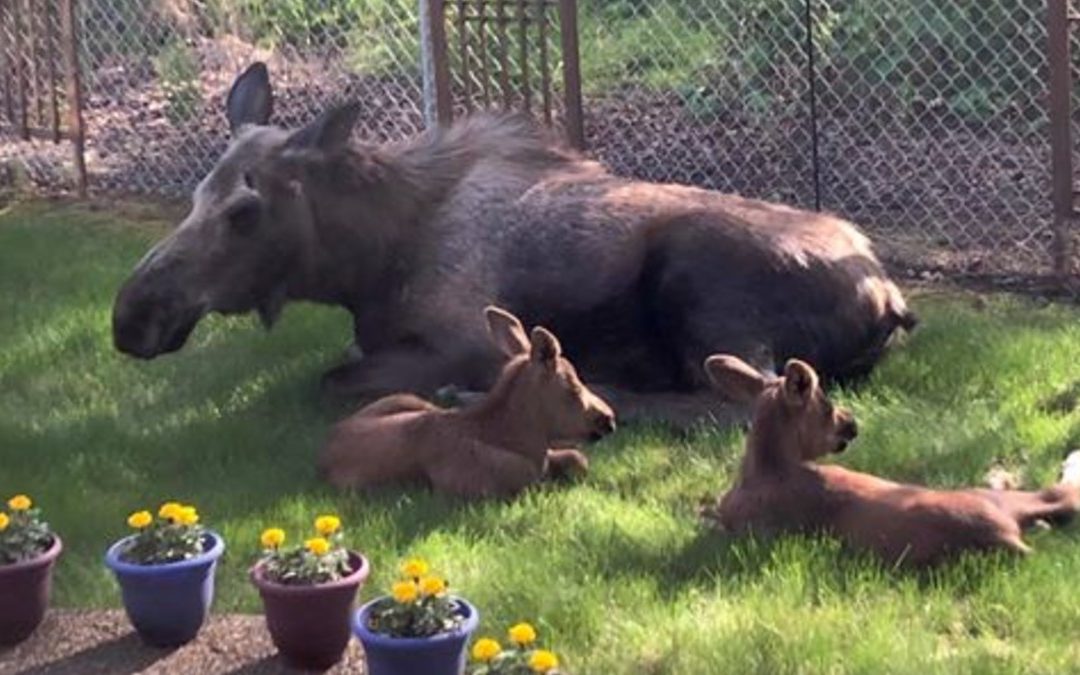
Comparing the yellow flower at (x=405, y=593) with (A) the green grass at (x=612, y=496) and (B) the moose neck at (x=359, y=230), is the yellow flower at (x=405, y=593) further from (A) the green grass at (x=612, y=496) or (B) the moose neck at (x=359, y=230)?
(B) the moose neck at (x=359, y=230)

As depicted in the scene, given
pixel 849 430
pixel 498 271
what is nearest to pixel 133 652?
pixel 849 430

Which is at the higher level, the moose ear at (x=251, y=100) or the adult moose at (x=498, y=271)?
the moose ear at (x=251, y=100)

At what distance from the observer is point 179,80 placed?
41.7 feet

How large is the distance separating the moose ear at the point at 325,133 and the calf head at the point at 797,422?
8.06ft

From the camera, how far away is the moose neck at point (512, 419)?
20.9ft

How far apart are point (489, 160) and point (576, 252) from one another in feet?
2.47

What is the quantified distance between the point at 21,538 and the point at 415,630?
1296 millimetres

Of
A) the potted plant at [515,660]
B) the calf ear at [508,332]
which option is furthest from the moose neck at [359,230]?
the potted plant at [515,660]

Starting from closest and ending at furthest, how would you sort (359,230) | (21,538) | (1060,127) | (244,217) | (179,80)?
(21,538)
(244,217)
(359,230)
(1060,127)
(179,80)

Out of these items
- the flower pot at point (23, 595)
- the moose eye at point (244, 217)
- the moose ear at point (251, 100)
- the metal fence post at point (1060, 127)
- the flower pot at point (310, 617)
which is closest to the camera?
the flower pot at point (310, 617)

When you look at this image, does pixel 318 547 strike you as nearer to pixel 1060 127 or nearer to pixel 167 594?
pixel 167 594

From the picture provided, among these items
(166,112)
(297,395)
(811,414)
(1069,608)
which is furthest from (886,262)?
(166,112)

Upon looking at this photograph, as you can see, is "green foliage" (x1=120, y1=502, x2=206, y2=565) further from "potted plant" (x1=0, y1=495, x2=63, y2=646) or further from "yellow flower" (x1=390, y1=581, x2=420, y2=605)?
"yellow flower" (x1=390, y1=581, x2=420, y2=605)

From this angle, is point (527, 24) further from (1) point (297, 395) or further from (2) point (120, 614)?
(2) point (120, 614)
